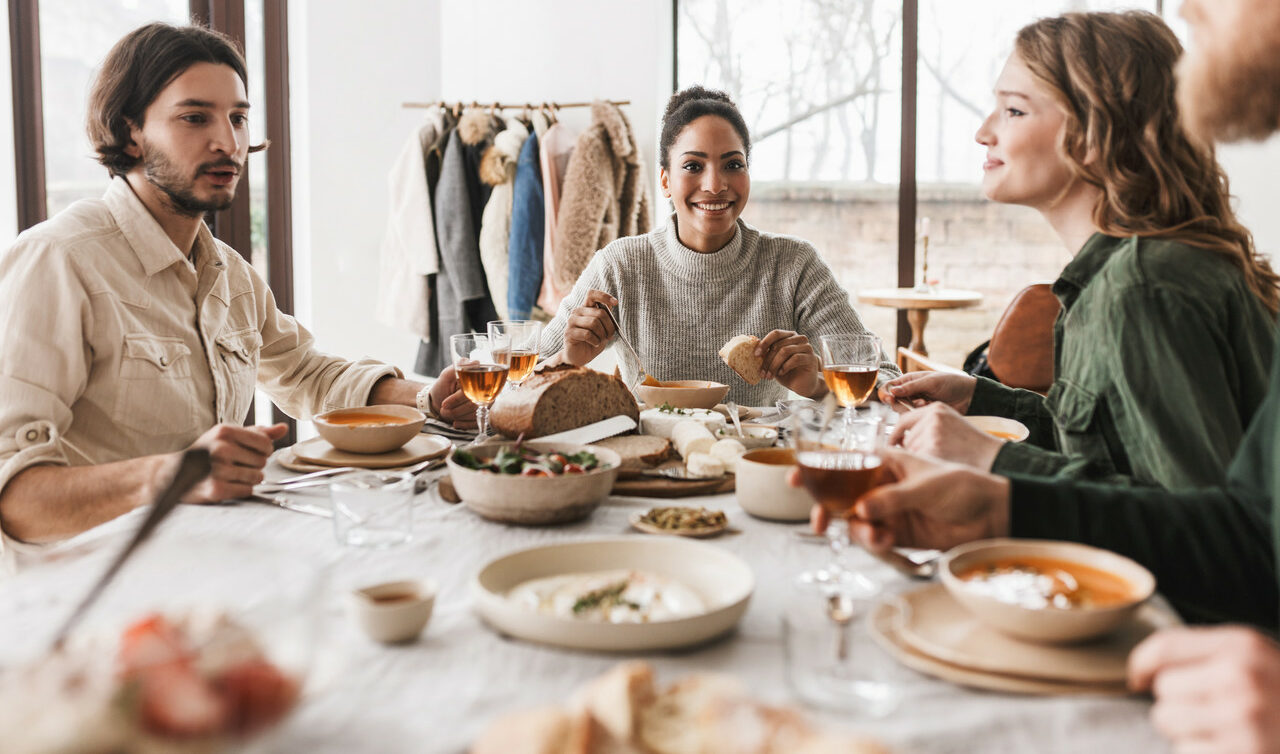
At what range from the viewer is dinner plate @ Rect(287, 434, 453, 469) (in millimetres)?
1654

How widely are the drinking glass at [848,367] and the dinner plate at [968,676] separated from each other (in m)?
0.81

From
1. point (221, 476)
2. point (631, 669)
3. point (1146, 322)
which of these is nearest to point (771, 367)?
point (1146, 322)

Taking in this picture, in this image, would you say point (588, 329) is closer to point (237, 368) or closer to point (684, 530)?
point (237, 368)

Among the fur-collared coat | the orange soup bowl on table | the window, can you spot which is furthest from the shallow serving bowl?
the window

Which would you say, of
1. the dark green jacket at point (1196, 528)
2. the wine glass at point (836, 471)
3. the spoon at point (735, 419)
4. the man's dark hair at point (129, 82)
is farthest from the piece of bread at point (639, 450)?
the man's dark hair at point (129, 82)

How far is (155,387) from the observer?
1.94 metres

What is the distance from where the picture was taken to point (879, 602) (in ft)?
3.01

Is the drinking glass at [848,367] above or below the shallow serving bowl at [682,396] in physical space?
above

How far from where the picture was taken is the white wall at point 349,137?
165 inches

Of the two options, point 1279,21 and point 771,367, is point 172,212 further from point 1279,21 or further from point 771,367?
point 1279,21

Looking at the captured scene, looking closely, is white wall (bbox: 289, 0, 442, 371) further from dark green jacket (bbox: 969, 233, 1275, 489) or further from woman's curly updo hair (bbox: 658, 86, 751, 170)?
dark green jacket (bbox: 969, 233, 1275, 489)

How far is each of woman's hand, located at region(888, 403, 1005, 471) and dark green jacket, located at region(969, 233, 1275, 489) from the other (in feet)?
0.08

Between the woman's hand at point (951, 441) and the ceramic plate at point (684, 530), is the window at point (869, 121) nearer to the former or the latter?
the woman's hand at point (951, 441)

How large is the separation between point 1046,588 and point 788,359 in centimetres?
129
